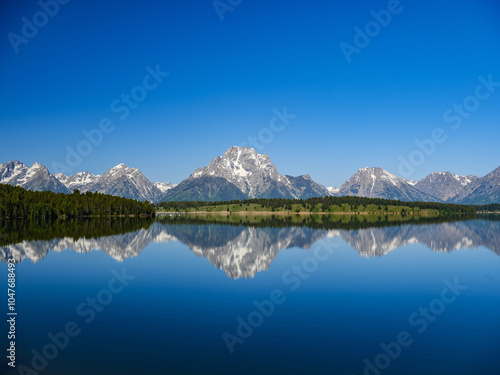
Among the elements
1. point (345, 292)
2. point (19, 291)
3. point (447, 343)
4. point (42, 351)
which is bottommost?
point (447, 343)

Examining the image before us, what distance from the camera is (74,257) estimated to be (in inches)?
2628

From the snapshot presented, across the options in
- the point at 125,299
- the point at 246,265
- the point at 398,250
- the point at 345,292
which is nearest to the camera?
the point at 125,299

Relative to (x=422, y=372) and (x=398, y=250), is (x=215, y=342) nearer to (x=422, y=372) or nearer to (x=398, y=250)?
(x=422, y=372)

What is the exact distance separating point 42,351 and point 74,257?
45.7 meters

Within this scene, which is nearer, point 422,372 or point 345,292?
point 422,372

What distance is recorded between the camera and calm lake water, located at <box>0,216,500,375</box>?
22688 mm

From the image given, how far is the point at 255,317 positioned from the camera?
1245 inches

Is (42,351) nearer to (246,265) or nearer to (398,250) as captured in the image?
(246,265)

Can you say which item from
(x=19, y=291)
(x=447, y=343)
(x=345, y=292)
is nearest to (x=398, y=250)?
(x=345, y=292)

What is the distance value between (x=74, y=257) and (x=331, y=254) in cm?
4691

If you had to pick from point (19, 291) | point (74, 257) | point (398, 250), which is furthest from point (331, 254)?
point (19, 291)

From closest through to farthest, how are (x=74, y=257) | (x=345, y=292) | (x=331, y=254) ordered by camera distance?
1. (x=345, y=292)
2. (x=74, y=257)
3. (x=331, y=254)

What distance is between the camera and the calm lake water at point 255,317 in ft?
74.4

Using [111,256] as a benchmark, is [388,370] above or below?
below
